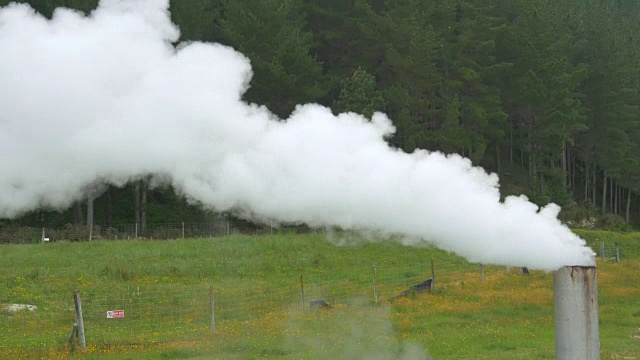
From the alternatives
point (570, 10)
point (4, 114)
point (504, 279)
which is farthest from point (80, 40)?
point (570, 10)

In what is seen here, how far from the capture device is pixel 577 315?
14.4 meters

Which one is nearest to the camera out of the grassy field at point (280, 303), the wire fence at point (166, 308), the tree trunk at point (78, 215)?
the grassy field at point (280, 303)

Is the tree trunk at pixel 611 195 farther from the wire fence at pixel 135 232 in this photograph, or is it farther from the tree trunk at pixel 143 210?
the tree trunk at pixel 143 210

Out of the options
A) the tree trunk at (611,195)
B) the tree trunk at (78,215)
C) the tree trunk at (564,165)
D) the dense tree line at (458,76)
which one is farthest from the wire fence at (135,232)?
the tree trunk at (611,195)

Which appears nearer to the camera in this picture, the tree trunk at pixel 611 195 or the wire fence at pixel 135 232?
the wire fence at pixel 135 232

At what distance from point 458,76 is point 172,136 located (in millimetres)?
44454

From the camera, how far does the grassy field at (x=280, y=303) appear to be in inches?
870

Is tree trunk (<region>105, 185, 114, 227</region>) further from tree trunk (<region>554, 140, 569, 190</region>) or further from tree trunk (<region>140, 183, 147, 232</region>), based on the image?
tree trunk (<region>554, 140, 569, 190</region>)

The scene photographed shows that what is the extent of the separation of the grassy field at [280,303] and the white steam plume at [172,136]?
4.00m

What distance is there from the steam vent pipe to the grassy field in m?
6.18

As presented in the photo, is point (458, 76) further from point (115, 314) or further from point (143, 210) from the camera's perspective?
point (115, 314)

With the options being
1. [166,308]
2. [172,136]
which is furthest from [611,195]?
[172,136]

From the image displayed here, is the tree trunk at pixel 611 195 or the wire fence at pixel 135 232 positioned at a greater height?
the tree trunk at pixel 611 195

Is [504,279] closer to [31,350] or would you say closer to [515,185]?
[31,350]
